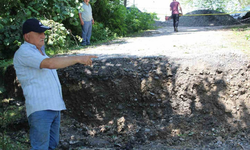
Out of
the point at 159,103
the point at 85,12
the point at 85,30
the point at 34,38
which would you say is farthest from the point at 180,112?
the point at 85,12

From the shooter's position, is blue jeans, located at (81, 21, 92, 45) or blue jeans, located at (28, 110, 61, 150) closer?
blue jeans, located at (28, 110, 61, 150)

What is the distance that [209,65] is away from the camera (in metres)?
5.42

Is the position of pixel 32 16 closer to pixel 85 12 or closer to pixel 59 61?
pixel 85 12

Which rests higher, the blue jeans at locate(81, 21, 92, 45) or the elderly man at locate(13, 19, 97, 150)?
the blue jeans at locate(81, 21, 92, 45)

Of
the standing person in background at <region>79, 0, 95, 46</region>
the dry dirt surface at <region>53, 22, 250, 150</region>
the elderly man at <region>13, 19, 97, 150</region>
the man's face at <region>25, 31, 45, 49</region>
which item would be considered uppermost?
the standing person in background at <region>79, 0, 95, 46</region>

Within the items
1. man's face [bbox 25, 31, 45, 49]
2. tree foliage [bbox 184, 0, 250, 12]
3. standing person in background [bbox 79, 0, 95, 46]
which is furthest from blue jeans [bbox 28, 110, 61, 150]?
tree foliage [bbox 184, 0, 250, 12]

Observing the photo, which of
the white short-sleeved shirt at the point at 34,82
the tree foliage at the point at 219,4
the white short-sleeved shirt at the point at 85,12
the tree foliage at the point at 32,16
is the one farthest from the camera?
the tree foliage at the point at 219,4

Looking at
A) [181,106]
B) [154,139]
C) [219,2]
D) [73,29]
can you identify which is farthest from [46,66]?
[219,2]

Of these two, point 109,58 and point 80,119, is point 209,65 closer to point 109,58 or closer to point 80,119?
point 109,58

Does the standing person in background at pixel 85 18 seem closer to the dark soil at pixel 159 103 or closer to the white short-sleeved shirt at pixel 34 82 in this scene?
the dark soil at pixel 159 103

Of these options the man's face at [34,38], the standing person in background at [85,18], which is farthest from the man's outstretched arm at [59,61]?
the standing person in background at [85,18]

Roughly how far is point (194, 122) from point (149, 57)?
6.15ft

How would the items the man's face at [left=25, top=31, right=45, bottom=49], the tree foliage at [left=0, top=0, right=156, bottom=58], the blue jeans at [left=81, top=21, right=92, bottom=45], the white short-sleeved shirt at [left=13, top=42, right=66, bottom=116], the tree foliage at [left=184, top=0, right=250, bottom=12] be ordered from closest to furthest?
the white short-sleeved shirt at [left=13, top=42, right=66, bottom=116], the man's face at [left=25, top=31, right=45, bottom=49], the tree foliage at [left=0, top=0, right=156, bottom=58], the blue jeans at [left=81, top=21, right=92, bottom=45], the tree foliage at [left=184, top=0, right=250, bottom=12]

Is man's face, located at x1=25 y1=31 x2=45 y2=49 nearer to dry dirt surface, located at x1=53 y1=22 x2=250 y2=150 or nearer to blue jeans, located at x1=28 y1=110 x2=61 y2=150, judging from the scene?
blue jeans, located at x1=28 y1=110 x2=61 y2=150
